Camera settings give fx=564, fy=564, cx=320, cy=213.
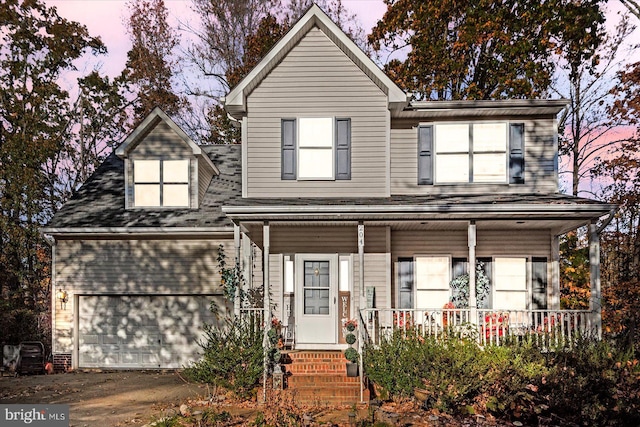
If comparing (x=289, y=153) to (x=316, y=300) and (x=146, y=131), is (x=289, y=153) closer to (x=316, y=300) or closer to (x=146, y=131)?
(x=316, y=300)

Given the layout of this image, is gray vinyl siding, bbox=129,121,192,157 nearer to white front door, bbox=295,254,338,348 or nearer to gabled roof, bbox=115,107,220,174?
gabled roof, bbox=115,107,220,174

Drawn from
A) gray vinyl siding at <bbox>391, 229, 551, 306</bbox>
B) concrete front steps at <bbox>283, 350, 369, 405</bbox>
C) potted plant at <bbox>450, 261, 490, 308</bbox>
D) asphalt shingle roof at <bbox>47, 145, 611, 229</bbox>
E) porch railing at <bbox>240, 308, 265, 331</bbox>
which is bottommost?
concrete front steps at <bbox>283, 350, 369, 405</bbox>

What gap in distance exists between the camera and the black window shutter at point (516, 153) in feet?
49.3

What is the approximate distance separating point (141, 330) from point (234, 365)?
6.01m

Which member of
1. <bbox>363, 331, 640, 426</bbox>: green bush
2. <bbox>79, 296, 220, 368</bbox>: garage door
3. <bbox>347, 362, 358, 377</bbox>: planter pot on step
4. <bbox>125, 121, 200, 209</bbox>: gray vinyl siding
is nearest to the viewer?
<bbox>363, 331, 640, 426</bbox>: green bush

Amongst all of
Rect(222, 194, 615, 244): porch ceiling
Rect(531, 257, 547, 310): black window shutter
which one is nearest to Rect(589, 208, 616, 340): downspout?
Rect(222, 194, 615, 244): porch ceiling

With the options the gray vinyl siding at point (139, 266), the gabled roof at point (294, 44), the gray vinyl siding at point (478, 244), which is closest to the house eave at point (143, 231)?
the gray vinyl siding at point (139, 266)

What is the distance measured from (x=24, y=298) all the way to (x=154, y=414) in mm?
14496

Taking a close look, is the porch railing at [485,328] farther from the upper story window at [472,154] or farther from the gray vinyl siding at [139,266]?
the gray vinyl siding at [139,266]

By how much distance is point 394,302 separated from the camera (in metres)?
15.0

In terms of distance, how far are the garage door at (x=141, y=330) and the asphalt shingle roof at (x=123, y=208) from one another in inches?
89.5

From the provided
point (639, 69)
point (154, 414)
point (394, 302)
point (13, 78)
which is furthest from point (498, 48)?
point (13, 78)

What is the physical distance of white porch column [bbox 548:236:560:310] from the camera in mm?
14891

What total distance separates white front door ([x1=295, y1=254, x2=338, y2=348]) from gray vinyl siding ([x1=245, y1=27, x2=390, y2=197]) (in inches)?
70.6
